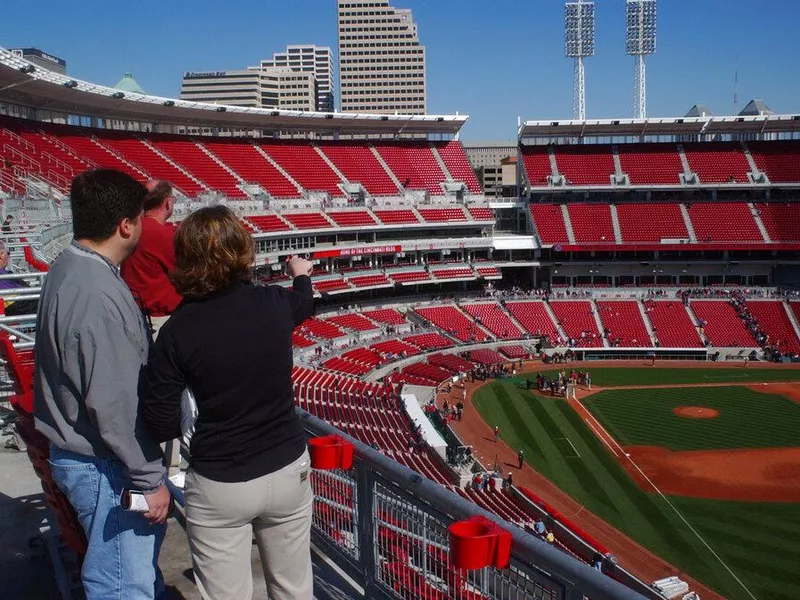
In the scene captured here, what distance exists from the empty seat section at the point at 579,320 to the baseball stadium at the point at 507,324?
1.04 feet

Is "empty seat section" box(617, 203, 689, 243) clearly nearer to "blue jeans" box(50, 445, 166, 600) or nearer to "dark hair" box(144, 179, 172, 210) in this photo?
"dark hair" box(144, 179, 172, 210)

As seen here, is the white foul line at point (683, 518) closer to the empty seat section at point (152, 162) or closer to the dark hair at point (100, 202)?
the dark hair at point (100, 202)

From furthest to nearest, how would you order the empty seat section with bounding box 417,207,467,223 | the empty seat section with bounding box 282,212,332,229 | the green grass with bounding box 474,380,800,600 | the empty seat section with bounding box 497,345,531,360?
the empty seat section with bounding box 417,207,467,223 < the empty seat section with bounding box 282,212,332,229 < the empty seat section with bounding box 497,345,531,360 < the green grass with bounding box 474,380,800,600

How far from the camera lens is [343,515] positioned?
5.36m

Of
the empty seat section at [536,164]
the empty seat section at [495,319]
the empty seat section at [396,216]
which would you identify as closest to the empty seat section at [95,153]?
the empty seat section at [396,216]

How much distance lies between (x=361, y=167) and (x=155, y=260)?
53.3 m

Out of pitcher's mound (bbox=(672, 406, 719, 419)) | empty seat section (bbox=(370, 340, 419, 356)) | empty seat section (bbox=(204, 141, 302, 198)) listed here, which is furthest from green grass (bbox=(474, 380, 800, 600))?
empty seat section (bbox=(204, 141, 302, 198))

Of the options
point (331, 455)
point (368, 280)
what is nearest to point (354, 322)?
point (368, 280)

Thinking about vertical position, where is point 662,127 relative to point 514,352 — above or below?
above

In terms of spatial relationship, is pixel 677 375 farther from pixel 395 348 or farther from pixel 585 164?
pixel 585 164

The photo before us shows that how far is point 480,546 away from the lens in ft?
11.2

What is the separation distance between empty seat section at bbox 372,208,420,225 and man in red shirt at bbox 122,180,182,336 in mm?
46010

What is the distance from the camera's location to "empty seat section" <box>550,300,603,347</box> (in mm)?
47000

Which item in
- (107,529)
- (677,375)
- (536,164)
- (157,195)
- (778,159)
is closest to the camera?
(107,529)
